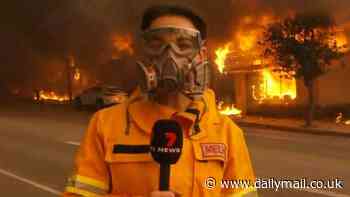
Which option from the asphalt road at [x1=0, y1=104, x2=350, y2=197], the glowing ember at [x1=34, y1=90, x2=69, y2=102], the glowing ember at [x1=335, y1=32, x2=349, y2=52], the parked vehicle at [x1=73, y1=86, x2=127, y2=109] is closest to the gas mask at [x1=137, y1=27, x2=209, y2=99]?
the asphalt road at [x1=0, y1=104, x2=350, y2=197]

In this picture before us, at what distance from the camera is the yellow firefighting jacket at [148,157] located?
6.38ft

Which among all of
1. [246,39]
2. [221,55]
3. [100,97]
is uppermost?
[246,39]

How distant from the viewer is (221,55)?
23.8 m

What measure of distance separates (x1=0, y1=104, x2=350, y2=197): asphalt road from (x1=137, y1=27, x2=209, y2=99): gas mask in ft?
15.3

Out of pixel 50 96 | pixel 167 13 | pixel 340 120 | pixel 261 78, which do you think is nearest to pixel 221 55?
pixel 261 78

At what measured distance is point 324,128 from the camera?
1541 centimetres

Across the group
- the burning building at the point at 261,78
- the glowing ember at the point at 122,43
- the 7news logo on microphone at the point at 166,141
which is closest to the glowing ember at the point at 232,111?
the burning building at the point at 261,78

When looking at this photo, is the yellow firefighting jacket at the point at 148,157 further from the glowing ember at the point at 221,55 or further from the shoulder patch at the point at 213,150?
the glowing ember at the point at 221,55

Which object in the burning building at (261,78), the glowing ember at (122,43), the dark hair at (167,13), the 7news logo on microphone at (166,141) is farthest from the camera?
the glowing ember at (122,43)

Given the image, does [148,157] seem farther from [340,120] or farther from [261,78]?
[261,78]

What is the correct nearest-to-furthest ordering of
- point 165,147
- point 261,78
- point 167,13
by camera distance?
point 165,147, point 167,13, point 261,78

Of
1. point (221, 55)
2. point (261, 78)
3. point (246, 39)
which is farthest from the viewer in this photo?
point (221, 55)

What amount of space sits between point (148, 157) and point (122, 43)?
28014 mm

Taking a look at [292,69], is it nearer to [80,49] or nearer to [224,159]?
[224,159]
